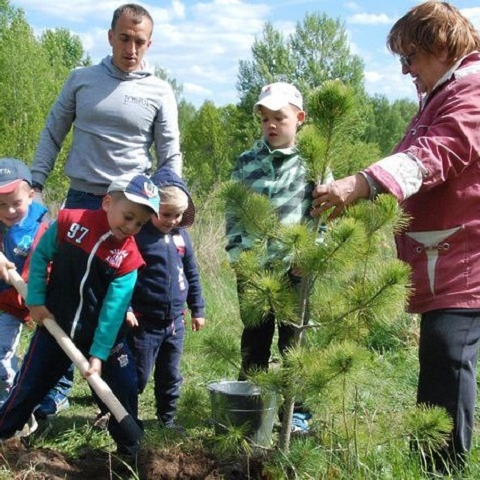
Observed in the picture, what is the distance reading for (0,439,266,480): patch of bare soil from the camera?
298 centimetres

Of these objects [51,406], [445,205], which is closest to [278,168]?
[445,205]

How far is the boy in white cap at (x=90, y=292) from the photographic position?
3.31m

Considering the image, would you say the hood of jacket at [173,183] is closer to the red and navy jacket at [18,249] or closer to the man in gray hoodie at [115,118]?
the man in gray hoodie at [115,118]

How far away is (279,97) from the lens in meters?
3.70

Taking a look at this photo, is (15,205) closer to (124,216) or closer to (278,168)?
(124,216)

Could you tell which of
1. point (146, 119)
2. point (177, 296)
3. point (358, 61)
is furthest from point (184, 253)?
point (358, 61)

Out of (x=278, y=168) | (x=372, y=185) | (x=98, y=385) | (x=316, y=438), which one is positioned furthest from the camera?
(x=278, y=168)

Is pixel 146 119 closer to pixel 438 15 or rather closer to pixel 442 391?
pixel 438 15

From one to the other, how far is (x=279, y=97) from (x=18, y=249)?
1.56 meters

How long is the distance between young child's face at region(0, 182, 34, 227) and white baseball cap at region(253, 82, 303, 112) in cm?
130

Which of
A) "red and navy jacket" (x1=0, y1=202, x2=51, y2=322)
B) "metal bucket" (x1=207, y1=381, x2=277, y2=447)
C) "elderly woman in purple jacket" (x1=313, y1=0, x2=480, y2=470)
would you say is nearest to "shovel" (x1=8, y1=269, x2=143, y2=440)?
"metal bucket" (x1=207, y1=381, x2=277, y2=447)

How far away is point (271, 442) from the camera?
3377 mm

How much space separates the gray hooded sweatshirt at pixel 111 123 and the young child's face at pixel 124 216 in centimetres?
103

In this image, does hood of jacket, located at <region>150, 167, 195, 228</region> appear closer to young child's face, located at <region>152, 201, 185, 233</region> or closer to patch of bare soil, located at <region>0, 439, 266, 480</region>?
young child's face, located at <region>152, 201, 185, 233</region>
